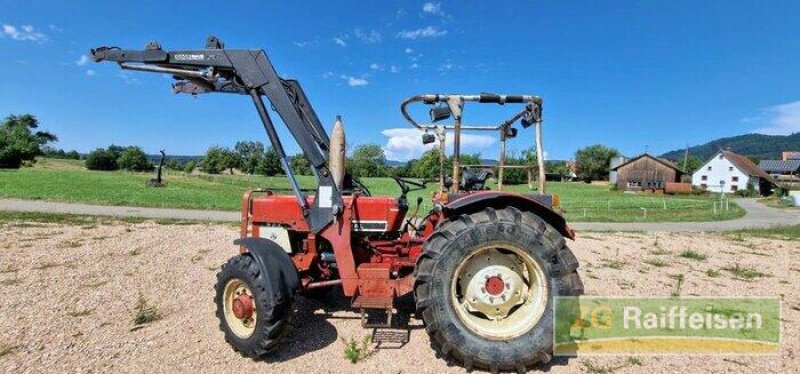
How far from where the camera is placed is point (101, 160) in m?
72.6

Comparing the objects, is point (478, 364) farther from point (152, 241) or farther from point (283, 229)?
point (152, 241)

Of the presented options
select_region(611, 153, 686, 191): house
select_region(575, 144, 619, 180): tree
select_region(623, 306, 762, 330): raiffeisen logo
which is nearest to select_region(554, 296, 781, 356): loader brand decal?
select_region(623, 306, 762, 330): raiffeisen logo

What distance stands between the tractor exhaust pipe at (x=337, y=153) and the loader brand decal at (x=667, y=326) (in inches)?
89.7

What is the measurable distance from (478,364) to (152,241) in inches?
282

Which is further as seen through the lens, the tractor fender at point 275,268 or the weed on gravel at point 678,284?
the weed on gravel at point 678,284

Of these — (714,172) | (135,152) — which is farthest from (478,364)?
(135,152)

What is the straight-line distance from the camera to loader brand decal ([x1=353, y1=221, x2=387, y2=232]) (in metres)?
4.19

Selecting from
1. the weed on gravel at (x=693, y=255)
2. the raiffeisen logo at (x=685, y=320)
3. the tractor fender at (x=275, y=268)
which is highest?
the tractor fender at (x=275, y=268)

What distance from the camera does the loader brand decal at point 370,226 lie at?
4.19 metres

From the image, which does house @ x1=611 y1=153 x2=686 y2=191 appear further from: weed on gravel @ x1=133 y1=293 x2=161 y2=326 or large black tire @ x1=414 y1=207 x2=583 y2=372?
weed on gravel @ x1=133 y1=293 x2=161 y2=326

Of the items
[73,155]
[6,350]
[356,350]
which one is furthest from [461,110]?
[73,155]

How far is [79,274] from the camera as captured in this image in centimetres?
584

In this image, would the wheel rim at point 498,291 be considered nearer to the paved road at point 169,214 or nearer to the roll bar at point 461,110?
the roll bar at point 461,110

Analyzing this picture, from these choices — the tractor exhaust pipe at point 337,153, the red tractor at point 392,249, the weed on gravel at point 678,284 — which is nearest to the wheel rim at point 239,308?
the red tractor at point 392,249
